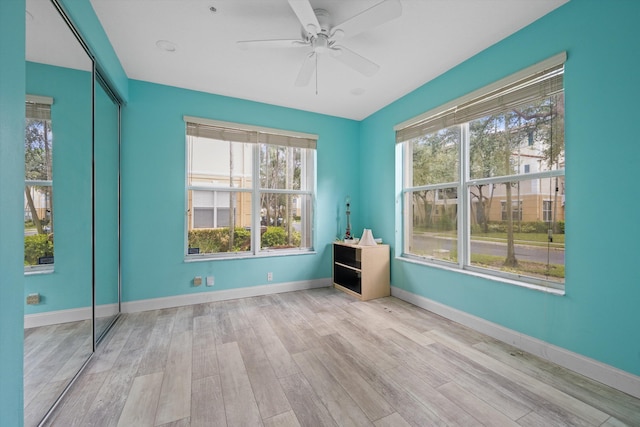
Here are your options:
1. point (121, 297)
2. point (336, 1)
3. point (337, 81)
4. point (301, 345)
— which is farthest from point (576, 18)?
point (121, 297)

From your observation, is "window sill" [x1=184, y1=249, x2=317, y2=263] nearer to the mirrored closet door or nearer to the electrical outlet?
the mirrored closet door

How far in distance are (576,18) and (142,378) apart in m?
4.12

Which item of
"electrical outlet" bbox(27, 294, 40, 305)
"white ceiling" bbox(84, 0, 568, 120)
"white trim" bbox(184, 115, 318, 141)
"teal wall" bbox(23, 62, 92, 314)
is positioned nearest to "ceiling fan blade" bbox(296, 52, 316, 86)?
"white ceiling" bbox(84, 0, 568, 120)

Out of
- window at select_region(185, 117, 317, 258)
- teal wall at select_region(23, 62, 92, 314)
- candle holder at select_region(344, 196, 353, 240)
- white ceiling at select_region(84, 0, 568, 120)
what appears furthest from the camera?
candle holder at select_region(344, 196, 353, 240)

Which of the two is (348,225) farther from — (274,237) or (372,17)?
(372,17)

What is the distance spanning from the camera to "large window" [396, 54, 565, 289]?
2.16 m

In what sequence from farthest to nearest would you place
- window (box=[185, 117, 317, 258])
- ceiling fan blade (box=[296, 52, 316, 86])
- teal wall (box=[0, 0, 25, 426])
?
window (box=[185, 117, 317, 258]) < ceiling fan blade (box=[296, 52, 316, 86]) < teal wall (box=[0, 0, 25, 426])

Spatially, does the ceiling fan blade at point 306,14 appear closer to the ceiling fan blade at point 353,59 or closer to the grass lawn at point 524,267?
the ceiling fan blade at point 353,59

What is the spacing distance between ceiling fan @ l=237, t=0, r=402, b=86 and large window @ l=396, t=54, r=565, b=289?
1278 mm

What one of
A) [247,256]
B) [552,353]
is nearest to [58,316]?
[247,256]

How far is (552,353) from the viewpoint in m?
2.06

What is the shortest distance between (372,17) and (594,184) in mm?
1948

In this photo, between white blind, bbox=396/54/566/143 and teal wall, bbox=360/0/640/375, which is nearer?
teal wall, bbox=360/0/640/375

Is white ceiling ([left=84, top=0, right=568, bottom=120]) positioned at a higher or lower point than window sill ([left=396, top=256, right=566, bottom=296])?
higher
